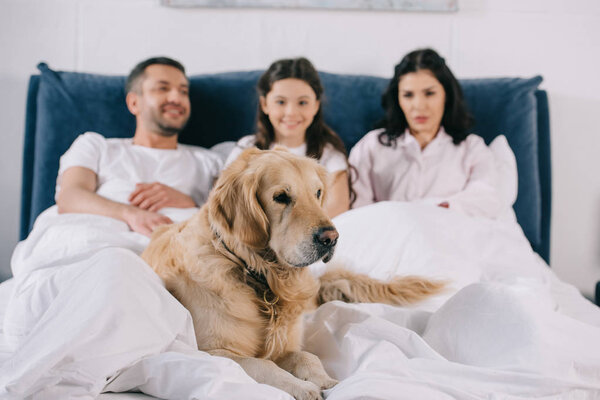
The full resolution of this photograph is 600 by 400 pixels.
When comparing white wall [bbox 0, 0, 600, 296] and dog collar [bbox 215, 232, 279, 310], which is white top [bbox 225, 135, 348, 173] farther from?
dog collar [bbox 215, 232, 279, 310]

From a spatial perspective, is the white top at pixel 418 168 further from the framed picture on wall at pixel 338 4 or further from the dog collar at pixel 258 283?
the dog collar at pixel 258 283

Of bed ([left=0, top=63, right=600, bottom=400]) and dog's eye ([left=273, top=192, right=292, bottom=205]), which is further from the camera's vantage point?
dog's eye ([left=273, top=192, right=292, bottom=205])

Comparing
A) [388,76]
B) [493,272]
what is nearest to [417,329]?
[493,272]

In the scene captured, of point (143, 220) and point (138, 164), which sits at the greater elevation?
point (138, 164)

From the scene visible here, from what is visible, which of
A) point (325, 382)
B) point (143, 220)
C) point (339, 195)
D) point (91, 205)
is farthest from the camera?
point (339, 195)

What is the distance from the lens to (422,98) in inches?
89.3

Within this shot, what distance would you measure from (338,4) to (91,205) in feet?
5.28

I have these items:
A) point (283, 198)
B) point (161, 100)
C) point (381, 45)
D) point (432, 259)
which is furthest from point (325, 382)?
point (381, 45)

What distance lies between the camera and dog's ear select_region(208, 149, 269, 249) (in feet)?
3.74

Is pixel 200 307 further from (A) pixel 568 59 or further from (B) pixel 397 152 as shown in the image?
(A) pixel 568 59

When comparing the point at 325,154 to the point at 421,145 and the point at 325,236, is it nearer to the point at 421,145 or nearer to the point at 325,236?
the point at 421,145

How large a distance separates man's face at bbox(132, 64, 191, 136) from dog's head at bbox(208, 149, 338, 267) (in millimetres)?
1241

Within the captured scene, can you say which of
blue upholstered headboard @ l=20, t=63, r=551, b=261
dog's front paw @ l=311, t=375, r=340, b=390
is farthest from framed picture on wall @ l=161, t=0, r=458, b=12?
dog's front paw @ l=311, t=375, r=340, b=390

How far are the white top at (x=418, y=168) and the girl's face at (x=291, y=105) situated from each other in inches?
13.1
